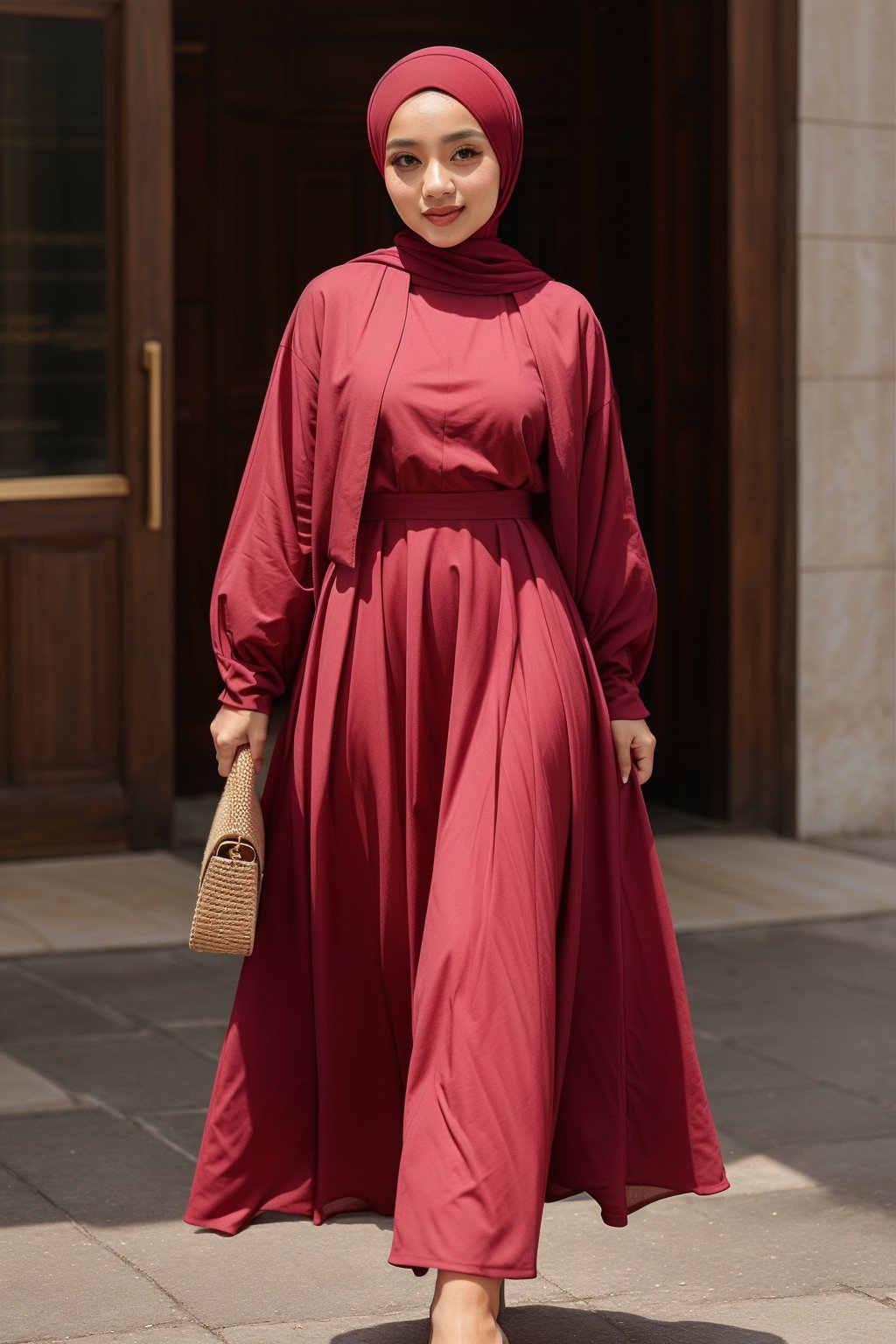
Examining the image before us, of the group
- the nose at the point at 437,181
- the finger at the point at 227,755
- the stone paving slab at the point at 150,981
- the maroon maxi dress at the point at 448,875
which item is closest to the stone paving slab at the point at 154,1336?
the maroon maxi dress at the point at 448,875

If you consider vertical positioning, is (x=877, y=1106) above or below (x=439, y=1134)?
below

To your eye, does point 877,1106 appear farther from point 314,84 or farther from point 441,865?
point 314,84

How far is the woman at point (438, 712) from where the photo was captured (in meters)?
3.18

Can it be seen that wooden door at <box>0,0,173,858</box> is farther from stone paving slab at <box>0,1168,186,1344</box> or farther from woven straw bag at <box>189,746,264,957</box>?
woven straw bag at <box>189,746,264,957</box>

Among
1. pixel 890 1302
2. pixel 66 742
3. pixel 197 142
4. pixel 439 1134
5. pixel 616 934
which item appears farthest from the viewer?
pixel 197 142

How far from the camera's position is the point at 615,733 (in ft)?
11.0

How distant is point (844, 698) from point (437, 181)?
4555mm

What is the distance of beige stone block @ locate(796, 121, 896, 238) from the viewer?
287 inches

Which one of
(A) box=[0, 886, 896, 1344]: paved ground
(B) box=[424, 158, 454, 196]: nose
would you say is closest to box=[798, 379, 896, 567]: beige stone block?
(A) box=[0, 886, 896, 1344]: paved ground

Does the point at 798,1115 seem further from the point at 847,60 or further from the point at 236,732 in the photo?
the point at 847,60

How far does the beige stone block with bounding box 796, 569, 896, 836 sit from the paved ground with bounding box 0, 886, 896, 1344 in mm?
1939

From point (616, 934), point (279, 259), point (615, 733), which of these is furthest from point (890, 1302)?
point (279, 259)

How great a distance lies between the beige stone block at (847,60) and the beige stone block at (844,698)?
149cm

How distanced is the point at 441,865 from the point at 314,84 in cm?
605
